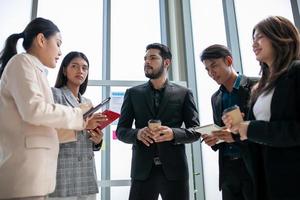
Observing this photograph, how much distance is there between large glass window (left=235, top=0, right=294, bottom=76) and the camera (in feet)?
10.1

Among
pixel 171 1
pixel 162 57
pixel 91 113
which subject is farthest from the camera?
pixel 171 1

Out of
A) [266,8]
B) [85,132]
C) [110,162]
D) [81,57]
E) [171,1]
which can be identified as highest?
[171,1]

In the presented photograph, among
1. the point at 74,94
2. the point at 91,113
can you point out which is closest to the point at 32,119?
the point at 91,113

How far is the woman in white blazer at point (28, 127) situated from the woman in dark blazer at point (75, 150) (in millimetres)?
275

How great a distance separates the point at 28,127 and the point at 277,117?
3.43 ft

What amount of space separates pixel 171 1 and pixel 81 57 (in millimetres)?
1898

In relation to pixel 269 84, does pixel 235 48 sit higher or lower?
higher

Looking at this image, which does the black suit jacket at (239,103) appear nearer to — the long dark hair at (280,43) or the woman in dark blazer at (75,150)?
the long dark hair at (280,43)

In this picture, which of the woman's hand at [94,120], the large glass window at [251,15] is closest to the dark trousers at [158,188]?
the woman's hand at [94,120]

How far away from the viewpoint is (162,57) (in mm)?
2080

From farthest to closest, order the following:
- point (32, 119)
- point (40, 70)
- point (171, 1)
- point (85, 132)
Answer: point (171, 1), point (85, 132), point (40, 70), point (32, 119)

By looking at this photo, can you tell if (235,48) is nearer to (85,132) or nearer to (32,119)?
(85,132)

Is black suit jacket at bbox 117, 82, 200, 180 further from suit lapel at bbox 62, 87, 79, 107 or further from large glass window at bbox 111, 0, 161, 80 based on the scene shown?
large glass window at bbox 111, 0, 161, 80

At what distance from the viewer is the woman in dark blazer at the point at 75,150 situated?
1.52m
